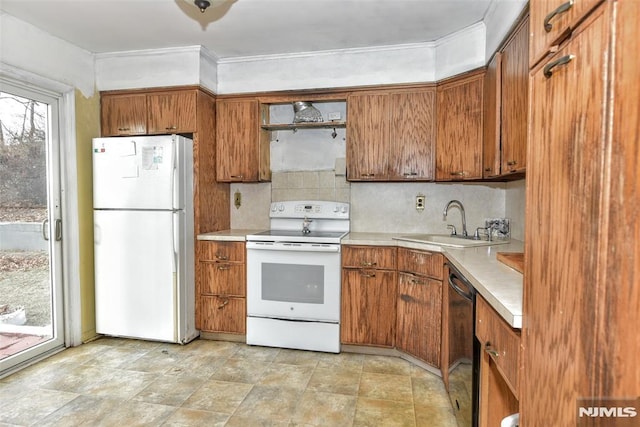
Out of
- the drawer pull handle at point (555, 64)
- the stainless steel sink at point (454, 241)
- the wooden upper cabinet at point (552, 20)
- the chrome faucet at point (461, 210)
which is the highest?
the wooden upper cabinet at point (552, 20)

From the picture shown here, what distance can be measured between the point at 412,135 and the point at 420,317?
1.44 metres

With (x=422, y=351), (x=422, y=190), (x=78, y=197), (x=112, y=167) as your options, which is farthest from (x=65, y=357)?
(x=422, y=190)

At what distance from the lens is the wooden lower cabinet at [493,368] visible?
4.12 feet

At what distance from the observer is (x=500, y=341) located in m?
1.26

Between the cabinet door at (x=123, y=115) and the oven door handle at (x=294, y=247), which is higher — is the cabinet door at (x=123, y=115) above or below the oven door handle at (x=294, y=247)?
above

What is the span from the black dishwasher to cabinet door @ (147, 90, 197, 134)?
2.41 m

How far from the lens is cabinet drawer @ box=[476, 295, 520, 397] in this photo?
1.13m

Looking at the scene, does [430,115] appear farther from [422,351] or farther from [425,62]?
[422,351]

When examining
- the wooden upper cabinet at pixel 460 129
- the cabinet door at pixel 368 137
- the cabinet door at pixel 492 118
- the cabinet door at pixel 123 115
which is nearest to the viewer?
the cabinet door at pixel 492 118

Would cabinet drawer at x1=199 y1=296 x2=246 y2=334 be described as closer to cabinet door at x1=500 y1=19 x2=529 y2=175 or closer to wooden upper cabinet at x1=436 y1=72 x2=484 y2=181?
wooden upper cabinet at x1=436 y1=72 x2=484 y2=181

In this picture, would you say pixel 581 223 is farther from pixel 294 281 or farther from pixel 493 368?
pixel 294 281

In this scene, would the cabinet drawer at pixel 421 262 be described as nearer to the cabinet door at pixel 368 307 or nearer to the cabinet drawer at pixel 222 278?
the cabinet door at pixel 368 307

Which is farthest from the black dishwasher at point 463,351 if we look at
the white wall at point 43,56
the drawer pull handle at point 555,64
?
the white wall at point 43,56

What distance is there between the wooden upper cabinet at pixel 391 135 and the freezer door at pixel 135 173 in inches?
58.0
